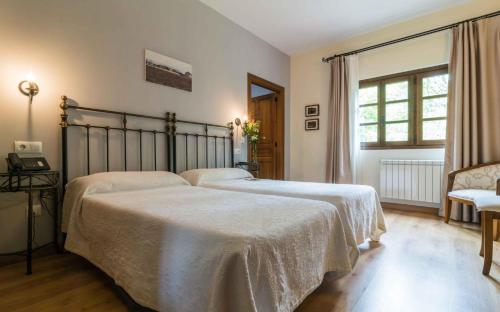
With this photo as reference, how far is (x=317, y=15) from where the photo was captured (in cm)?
334

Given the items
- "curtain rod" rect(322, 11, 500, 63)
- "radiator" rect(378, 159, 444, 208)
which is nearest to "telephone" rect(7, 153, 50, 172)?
"radiator" rect(378, 159, 444, 208)

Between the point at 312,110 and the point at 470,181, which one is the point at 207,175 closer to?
the point at 312,110

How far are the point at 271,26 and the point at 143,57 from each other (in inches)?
81.1

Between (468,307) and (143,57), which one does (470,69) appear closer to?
(468,307)

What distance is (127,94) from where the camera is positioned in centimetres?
235

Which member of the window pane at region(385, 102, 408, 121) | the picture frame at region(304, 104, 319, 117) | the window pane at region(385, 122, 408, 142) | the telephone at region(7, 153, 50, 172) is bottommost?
the telephone at region(7, 153, 50, 172)

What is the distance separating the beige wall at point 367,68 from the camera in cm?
327

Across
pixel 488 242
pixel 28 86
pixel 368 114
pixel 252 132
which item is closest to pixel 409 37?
pixel 368 114

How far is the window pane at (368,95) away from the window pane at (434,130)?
808 mm

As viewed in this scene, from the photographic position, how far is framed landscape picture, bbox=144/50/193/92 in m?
2.50

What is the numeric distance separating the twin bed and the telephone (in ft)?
0.77

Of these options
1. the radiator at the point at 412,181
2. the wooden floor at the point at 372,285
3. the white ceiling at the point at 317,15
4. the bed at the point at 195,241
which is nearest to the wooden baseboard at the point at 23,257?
the wooden floor at the point at 372,285

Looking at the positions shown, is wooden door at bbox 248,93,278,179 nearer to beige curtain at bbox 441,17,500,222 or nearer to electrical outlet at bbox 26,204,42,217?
beige curtain at bbox 441,17,500,222

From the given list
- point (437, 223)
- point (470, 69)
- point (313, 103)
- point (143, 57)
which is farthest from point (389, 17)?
point (143, 57)
